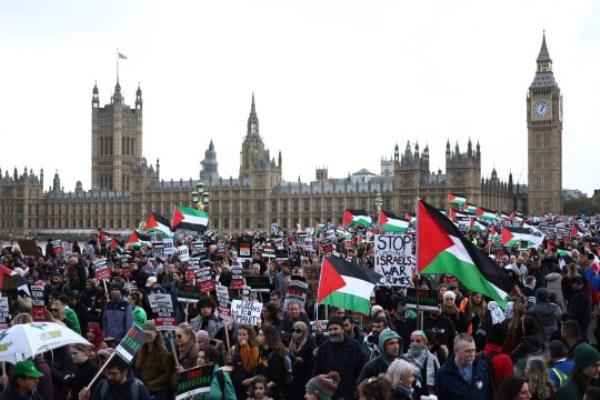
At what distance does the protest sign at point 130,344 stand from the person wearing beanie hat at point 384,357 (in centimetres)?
173

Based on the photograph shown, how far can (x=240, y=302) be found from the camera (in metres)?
9.13

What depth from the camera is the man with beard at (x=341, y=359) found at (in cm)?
692

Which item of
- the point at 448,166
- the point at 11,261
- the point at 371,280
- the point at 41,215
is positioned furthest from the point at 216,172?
the point at 371,280

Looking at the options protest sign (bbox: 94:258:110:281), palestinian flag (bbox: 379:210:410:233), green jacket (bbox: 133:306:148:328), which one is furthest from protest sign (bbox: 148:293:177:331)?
palestinian flag (bbox: 379:210:410:233)

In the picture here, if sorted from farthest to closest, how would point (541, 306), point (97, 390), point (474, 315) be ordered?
1. point (474, 315)
2. point (541, 306)
3. point (97, 390)

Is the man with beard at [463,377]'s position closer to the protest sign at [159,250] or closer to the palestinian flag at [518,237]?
the protest sign at [159,250]

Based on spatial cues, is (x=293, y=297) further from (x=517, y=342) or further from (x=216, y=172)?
(x=216, y=172)

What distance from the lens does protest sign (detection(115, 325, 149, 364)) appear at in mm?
5988

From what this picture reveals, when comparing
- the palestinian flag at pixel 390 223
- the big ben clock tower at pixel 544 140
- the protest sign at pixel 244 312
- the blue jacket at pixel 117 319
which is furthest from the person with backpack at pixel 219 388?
the big ben clock tower at pixel 544 140

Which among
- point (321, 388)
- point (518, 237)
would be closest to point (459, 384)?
point (321, 388)

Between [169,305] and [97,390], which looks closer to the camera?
[97,390]

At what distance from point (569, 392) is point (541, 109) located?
274 ft

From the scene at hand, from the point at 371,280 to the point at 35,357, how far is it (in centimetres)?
474

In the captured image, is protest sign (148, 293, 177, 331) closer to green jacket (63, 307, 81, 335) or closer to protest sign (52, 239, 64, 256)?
green jacket (63, 307, 81, 335)
